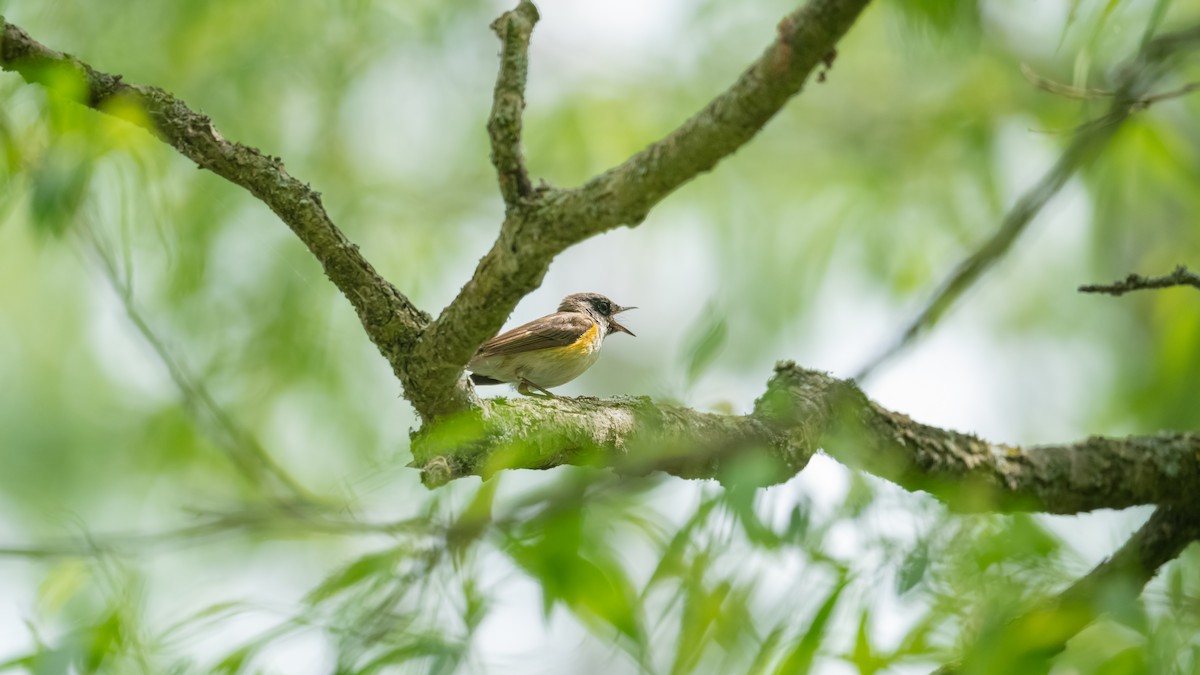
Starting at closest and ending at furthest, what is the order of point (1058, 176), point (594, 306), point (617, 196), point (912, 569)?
point (617, 196)
point (912, 569)
point (1058, 176)
point (594, 306)

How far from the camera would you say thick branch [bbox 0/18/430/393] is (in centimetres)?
261

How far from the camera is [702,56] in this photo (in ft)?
27.6

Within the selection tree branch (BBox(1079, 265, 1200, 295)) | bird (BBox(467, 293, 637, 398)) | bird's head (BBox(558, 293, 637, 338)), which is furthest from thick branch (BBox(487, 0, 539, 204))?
bird's head (BBox(558, 293, 637, 338))

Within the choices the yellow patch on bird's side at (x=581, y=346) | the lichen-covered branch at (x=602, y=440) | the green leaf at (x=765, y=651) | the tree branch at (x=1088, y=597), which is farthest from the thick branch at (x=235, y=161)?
the yellow patch on bird's side at (x=581, y=346)

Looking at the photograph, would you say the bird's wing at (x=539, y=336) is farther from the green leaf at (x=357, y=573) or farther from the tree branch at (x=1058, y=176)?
the green leaf at (x=357, y=573)

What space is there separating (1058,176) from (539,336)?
270cm

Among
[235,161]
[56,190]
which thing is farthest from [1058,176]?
[56,190]

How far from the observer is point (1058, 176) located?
398 centimetres

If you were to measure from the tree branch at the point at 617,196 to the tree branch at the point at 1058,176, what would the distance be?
151cm

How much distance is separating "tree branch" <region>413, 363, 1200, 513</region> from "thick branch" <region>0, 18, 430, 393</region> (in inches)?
15.5

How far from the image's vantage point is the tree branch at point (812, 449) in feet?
9.31

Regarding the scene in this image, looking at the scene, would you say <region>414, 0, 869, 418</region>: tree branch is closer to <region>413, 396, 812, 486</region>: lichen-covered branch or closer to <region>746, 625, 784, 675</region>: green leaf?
<region>413, 396, 812, 486</region>: lichen-covered branch

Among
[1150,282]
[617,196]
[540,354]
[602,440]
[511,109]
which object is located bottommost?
[602,440]

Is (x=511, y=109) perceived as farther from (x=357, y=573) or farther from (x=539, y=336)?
(x=539, y=336)
